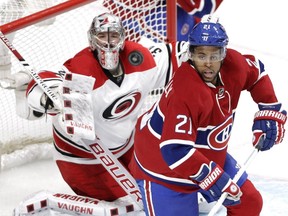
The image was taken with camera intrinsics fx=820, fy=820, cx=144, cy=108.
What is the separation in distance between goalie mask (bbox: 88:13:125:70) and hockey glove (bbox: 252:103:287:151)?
0.53m

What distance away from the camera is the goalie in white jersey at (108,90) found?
2.80 meters

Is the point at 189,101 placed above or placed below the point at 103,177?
above

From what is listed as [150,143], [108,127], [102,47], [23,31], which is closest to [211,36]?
[150,143]

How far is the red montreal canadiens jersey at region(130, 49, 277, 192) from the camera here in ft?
7.54

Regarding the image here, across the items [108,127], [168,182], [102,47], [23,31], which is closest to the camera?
[168,182]

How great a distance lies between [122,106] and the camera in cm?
290

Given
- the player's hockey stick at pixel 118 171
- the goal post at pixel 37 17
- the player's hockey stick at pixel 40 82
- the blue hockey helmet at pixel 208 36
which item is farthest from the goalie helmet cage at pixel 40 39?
the blue hockey helmet at pixel 208 36

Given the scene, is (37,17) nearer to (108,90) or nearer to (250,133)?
(108,90)

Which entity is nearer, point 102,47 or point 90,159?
point 102,47

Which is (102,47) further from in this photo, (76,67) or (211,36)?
(211,36)

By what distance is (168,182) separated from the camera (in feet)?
8.18

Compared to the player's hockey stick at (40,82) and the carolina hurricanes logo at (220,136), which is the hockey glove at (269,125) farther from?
the player's hockey stick at (40,82)

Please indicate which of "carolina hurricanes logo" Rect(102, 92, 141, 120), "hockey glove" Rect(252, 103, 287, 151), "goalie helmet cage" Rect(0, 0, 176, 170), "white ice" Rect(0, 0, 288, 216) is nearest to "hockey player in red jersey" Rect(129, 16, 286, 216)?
"hockey glove" Rect(252, 103, 287, 151)

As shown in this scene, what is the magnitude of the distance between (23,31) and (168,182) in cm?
125
